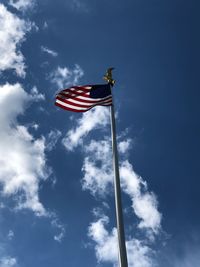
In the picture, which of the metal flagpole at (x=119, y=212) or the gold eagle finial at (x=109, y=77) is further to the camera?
the gold eagle finial at (x=109, y=77)

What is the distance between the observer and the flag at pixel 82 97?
2259cm

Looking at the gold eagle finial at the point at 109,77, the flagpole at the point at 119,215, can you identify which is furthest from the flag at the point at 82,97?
the flagpole at the point at 119,215

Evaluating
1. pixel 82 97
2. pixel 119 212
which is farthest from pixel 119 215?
pixel 82 97

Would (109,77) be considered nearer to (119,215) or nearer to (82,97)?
(82,97)

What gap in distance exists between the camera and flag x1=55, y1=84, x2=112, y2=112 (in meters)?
22.6

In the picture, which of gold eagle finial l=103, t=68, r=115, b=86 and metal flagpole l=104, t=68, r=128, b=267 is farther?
gold eagle finial l=103, t=68, r=115, b=86

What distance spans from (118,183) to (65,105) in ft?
25.8

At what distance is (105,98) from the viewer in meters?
22.5

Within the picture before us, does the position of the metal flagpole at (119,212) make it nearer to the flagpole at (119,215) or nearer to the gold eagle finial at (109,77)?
the flagpole at (119,215)

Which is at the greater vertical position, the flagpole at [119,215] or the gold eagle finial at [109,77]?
the gold eagle finial at [109,77]

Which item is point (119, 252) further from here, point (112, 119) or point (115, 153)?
point (112, 119)

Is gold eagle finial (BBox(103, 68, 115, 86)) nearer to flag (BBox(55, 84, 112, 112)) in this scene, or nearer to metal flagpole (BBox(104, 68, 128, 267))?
flag (BBox(55, 84, 112, 112))

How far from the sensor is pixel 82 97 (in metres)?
23.1

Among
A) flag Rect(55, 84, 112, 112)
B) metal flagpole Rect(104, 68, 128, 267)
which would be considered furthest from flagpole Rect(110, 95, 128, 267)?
flag Rect(55, 84, 112, 112)
